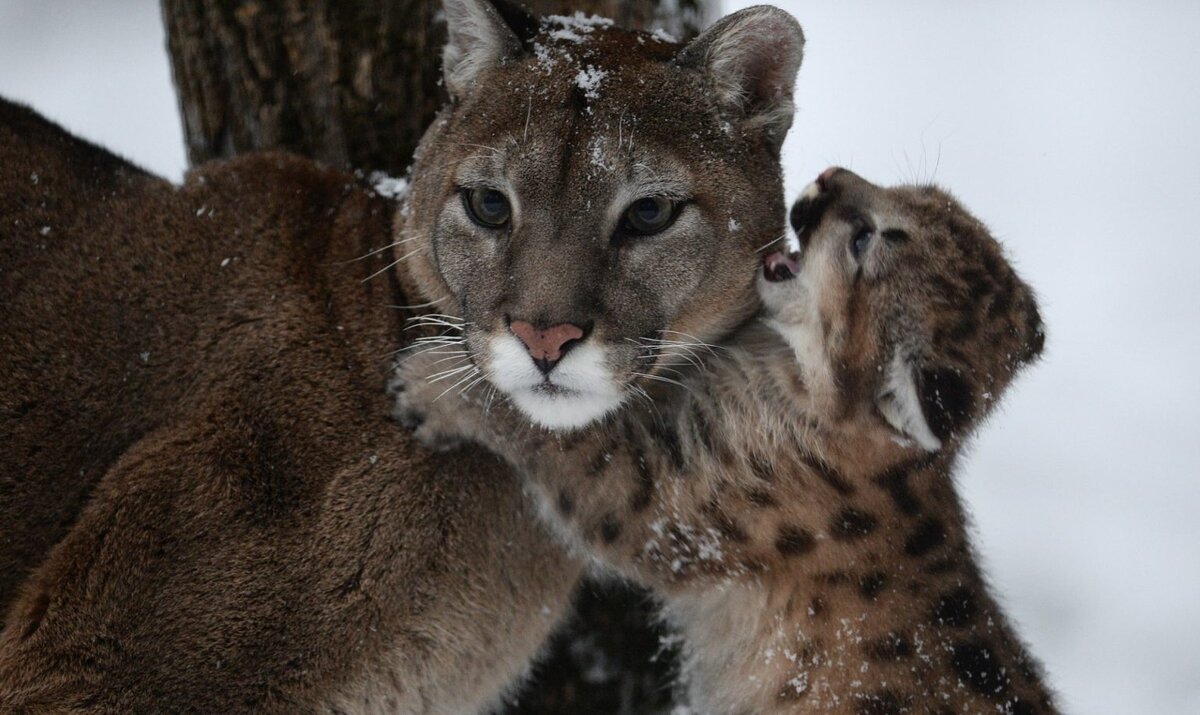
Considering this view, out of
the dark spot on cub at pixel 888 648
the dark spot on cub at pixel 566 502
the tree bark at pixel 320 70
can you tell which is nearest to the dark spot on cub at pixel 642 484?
the dark spot on cub at pixel 566 502

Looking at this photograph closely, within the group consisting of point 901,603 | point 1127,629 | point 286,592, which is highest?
point 286,592

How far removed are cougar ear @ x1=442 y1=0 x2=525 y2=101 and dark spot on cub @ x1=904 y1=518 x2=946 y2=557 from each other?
2159 millimetres

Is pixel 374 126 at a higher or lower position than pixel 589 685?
higher

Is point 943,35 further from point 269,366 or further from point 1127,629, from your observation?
point 269,366

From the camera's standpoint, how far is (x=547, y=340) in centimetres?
379

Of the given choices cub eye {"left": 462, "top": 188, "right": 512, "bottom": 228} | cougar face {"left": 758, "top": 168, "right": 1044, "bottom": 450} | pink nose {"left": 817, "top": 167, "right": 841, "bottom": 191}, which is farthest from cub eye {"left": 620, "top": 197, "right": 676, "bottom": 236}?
pink nose {"left": 817, "top": 167, "right": 841, "bottom": 191}

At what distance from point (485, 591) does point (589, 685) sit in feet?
3.32

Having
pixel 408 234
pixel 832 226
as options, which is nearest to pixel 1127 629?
pixel 832 226

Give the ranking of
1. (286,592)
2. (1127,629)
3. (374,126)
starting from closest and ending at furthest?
(286,592), (374,126), (1127,629)

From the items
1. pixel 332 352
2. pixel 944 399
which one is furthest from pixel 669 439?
pixel 332 352

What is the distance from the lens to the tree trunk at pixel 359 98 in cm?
491

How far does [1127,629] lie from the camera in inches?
293

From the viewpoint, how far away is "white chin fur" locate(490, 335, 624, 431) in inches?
152

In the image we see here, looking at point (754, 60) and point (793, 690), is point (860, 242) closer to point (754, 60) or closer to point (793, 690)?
point (754, 60)
